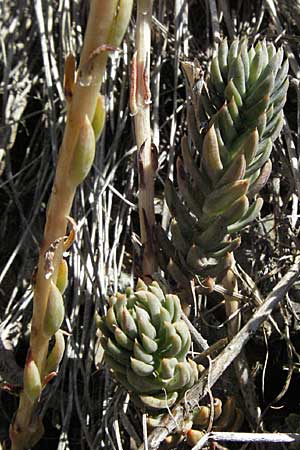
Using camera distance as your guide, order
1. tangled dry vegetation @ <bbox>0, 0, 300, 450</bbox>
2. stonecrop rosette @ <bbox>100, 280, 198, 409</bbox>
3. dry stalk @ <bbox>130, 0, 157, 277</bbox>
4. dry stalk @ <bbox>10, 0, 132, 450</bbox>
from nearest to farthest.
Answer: dry stalk @ <bbox>10, 0, 132, 450</bbox>, stonecrop rosette @ <bbox>100, 280, 198, 409</bbox>, dry stalk @ <bbox>130, 0, 157, 277</bbox>, tangled dry vegetation @ <bbox>0, 0, 300, 450</bbox>

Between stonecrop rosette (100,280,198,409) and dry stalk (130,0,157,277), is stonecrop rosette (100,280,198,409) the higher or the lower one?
the lower one

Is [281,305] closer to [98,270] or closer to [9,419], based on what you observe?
[98,270]

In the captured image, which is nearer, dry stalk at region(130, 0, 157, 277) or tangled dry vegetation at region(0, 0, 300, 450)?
dry stalk at region(130, 0, 157, 277)

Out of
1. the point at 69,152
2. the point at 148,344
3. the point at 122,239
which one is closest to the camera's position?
the point at 69,152

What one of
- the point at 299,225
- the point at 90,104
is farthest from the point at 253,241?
the point at 90,104

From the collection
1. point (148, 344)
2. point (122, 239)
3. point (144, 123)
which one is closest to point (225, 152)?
point (144, 123)

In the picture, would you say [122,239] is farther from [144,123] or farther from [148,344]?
[148,344]

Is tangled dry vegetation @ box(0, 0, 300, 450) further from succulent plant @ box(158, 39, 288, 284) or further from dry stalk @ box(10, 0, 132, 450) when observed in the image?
dry stalk @ box(10, 0, 132, 450)

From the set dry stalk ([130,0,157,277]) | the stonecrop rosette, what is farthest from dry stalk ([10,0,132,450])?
dry stalk ([130,0,157,277])
